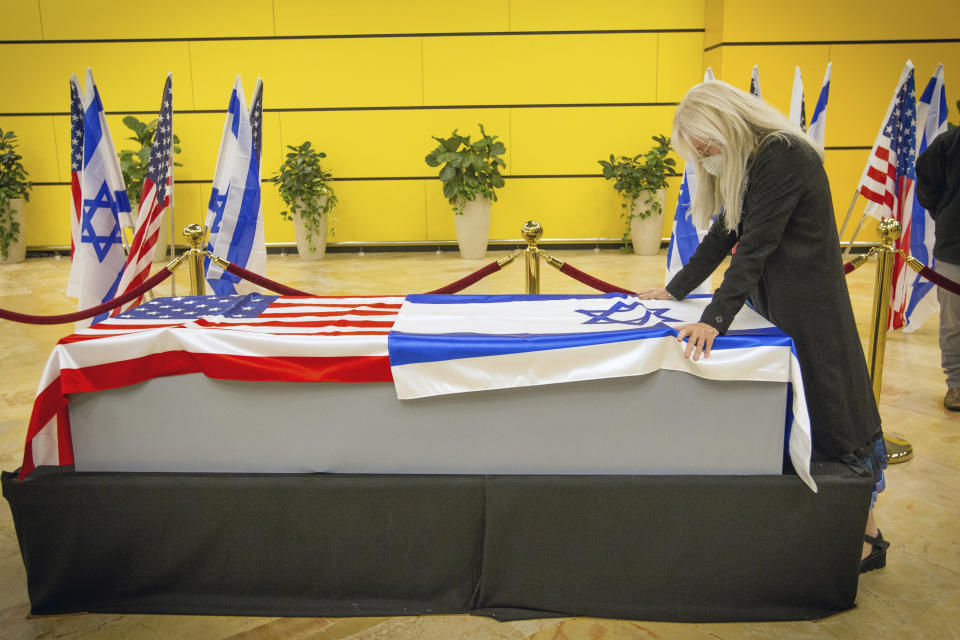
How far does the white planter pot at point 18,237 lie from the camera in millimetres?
8602

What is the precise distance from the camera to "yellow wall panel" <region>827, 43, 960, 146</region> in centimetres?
828

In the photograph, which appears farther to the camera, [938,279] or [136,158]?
[136,158]

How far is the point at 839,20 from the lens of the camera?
823 cm

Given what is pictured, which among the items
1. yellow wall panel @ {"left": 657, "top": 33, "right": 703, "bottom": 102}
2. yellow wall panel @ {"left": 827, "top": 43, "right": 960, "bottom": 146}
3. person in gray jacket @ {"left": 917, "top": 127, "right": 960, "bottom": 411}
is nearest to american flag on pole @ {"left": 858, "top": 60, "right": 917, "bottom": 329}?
person in gray jacket @ {"left": 917, "top": 127, "right": 960, "bottom": 411}

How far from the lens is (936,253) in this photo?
→ 3697 millimetres

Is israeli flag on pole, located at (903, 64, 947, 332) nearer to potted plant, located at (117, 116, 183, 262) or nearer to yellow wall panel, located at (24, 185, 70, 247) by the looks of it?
potted plant, located at (117, 116, 183, 262)

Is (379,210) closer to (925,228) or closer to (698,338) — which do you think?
(925,228)

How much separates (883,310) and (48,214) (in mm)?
9136

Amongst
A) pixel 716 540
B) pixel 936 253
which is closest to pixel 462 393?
pixel 716 540

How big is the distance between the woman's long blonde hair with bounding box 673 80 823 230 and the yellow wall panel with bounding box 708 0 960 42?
22.7 feet

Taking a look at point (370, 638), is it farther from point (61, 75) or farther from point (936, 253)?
point (61, 75)

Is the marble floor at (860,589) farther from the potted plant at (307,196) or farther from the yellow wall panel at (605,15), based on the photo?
the yellow wall panel at (605,15)

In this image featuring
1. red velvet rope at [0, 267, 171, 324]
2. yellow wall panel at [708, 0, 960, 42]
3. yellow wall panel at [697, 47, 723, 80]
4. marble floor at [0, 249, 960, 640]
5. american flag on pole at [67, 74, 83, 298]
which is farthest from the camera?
yellow wall panel at [697, 47, 723, 80]

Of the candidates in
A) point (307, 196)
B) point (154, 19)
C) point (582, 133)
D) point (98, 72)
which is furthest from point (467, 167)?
point (98, 72)
